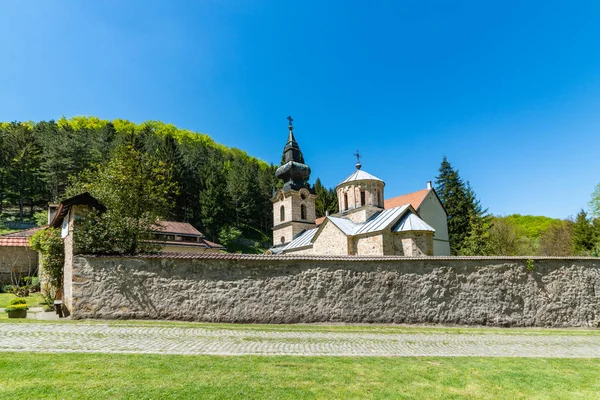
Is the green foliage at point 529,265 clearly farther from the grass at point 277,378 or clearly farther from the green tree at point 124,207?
the green tree at point 124,207

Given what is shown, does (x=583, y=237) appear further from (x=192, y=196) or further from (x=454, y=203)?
(x=192, y=196)

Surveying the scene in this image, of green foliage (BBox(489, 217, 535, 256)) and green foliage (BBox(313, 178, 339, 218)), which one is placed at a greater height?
green foliage (BBox(313, 178, 339, 218))

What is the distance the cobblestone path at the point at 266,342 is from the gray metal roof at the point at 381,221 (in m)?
10.5

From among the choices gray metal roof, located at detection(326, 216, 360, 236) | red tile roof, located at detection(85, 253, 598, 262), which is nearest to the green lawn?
red tile roof, located at detection(85, 253, 598, 262)

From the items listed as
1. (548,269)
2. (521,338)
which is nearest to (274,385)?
(521,338)

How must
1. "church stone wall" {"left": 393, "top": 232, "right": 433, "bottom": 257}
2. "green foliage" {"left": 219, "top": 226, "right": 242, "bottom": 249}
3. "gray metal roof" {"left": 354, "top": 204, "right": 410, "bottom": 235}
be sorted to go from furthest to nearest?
"green foliage" {"left": 219, "top": 226, "right": 242, "bottom": 249}, "gray metal roof" {"left": 354, "top": 204, "right": 410, "bottom": 235}, "church stone wall" {"left": 393, "top": 232, "right": 433, "bottom": 257}

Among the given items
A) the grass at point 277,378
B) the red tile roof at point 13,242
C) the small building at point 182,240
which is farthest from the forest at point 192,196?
the grass at point 277,378

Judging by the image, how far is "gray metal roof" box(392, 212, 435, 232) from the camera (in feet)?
64.1

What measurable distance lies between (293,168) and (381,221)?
12434mm

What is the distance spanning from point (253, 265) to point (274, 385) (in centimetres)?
696

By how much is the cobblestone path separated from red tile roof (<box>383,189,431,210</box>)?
23.0 metres

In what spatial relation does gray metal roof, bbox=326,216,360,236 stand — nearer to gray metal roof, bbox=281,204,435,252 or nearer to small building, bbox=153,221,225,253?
gray metal roof, bbox=281,204,435,252

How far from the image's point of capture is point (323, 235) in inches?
953

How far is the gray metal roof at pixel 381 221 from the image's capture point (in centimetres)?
Result: 2072
